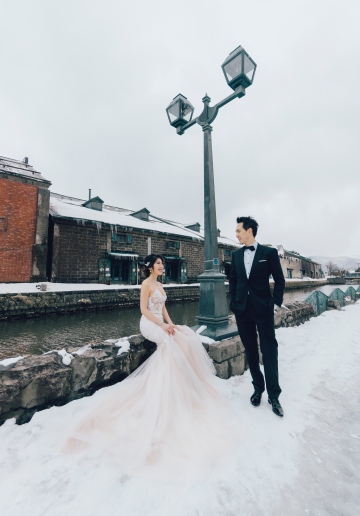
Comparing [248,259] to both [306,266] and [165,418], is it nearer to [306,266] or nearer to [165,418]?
[165,418]

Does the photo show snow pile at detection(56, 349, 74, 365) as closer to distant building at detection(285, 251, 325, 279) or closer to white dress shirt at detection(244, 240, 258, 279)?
white dress shirt at detection(244, 240, 258, 279)

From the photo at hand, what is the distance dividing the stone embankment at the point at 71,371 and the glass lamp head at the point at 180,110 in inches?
149

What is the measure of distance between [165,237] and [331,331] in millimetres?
15433

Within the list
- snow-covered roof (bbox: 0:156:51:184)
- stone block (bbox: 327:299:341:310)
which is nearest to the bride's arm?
stone block (bbox: 327:299:341:310)

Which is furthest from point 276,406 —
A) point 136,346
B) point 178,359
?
point 136,346

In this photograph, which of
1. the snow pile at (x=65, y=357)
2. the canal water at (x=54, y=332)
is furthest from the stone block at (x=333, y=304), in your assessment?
the snow pile at (x=65, y=357)

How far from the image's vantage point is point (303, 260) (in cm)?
5191

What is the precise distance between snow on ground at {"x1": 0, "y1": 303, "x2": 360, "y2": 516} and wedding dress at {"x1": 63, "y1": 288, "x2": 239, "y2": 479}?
0.31 ft

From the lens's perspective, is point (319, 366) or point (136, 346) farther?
point (319, 366)

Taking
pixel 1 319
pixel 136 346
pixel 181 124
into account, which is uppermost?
pixel 181 124

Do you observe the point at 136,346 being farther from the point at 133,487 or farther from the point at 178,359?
the point at 133,487

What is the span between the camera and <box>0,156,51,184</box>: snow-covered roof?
13.6 meters

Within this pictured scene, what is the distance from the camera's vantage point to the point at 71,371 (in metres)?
2.12

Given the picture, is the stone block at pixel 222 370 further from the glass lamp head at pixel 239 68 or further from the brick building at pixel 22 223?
the brick building at pixel 22 223
